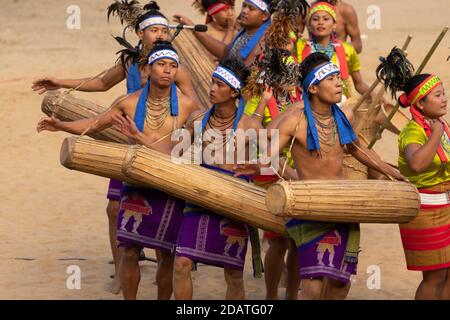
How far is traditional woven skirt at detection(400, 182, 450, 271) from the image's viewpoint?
8914 millimetres

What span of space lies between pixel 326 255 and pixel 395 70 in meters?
1.38

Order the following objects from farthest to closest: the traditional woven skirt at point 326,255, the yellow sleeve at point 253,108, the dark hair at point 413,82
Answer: the yellow sleeve at point 253,108 → the dark hair at point 413,82 → the traditional woven skirt at point 326,255

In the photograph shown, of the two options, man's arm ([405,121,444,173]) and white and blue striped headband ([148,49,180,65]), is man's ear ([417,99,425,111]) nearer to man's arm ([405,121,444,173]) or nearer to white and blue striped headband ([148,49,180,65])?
man's arm ([405,121,444,173])

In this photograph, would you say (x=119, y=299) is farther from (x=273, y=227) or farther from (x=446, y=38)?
(x=446, y=38)

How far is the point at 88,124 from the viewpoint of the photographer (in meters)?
9.16

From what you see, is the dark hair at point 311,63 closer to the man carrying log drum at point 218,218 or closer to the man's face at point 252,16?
the man carrying log drum at point 218,218

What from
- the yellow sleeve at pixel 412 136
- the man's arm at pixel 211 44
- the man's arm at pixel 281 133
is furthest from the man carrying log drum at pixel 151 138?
the man's arm at pixel 211 44

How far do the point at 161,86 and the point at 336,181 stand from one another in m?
1.61

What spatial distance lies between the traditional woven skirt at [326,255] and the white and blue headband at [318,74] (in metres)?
0.92

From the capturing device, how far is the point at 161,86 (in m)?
9.25

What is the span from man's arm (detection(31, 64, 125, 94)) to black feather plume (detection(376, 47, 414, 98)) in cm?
220

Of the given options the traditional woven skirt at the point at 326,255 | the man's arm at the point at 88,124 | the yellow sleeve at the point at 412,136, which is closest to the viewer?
the traditional woven skirt at the point at 326,255

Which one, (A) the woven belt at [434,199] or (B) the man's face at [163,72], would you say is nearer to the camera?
(A) the woven belt at [434,199]

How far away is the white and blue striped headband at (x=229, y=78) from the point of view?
29.6ft
